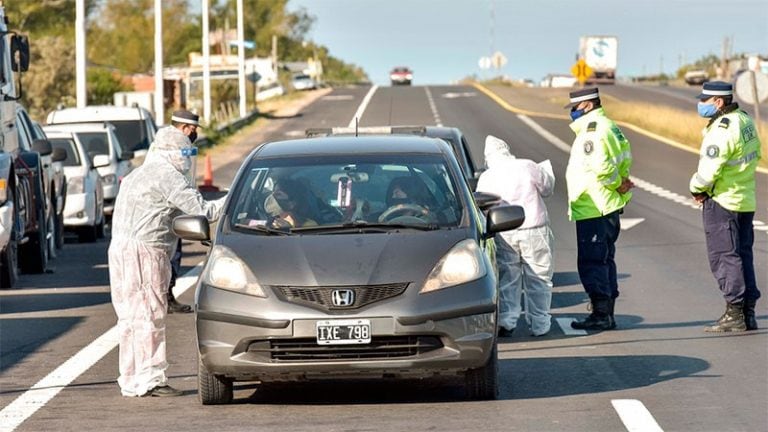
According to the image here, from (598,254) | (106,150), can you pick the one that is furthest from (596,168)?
(106,150)

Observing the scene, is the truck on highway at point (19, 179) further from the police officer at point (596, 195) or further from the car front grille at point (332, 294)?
the car front grille at point (332, 294)

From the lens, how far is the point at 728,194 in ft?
44.6

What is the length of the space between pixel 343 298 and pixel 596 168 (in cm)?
467

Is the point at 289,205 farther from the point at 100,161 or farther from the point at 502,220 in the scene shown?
the point at 100,161

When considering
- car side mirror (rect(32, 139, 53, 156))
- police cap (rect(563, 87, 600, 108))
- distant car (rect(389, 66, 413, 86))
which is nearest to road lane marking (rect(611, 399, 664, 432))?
police cap (rect(563, 87, 600, 108))

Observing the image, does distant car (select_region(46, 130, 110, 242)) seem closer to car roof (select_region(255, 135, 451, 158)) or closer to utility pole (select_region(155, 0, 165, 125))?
car roof (select_region(255, 135, 451, 158))

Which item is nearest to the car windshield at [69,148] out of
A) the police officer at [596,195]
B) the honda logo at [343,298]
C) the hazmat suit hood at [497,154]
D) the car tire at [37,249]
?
the car tire at [37,249]

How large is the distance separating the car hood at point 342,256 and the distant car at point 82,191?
14.7m

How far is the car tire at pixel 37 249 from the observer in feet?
65.0

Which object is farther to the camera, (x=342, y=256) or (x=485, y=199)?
(x=485, y=199)

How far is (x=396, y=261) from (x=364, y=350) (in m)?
0.53

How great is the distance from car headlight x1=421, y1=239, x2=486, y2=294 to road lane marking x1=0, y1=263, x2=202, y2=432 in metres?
2.33

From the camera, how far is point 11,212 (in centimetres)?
1727

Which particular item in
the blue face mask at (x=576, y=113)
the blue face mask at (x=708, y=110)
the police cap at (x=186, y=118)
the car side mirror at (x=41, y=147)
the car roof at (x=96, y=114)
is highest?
the police cap at (x=186, y=118)
